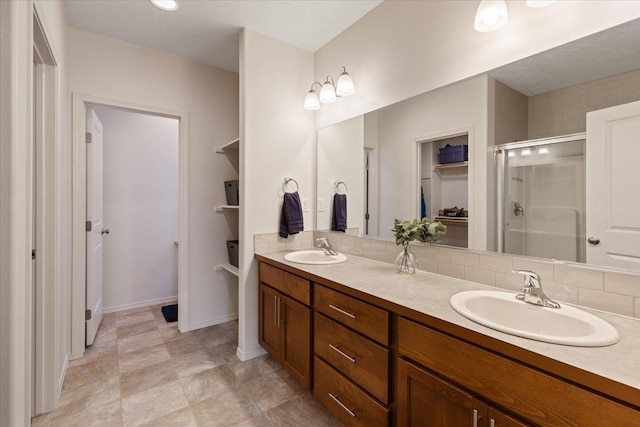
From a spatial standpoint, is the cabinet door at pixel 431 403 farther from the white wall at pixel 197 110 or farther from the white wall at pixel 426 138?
the white wall at pixel 197 110

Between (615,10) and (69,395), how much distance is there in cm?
334

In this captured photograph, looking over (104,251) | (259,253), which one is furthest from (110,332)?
(259,253)

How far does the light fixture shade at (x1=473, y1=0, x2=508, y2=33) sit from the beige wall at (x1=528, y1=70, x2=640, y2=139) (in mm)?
374

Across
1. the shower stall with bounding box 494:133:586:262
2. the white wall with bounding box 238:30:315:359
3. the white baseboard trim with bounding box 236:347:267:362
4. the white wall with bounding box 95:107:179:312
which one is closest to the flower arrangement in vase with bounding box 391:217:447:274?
the shower stall with bounding box 494:133:586:262

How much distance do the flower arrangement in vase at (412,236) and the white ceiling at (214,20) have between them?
1.54 meters

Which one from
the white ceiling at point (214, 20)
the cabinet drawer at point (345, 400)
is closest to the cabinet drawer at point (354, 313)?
the cabinet drawer at point (345, 400)

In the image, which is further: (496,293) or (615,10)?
(496,293)

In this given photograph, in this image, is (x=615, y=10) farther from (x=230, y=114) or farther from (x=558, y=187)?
(x=230, y=114)

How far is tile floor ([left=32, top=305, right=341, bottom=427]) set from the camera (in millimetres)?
1645

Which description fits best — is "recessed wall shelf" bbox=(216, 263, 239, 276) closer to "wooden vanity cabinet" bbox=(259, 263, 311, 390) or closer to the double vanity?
"wooden vanity cabinet" bbox=(259, 263, 311, 390)

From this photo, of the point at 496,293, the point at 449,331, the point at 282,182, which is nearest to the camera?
the point at 449,331

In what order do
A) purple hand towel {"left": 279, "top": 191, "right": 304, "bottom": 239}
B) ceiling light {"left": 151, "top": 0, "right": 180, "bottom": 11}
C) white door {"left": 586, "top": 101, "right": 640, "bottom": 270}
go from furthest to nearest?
1. purple hand towel {"left": 279, "top": 191, "right": 304, "bottom": 239}
2. ceiling light {"left": 151, "top": 0, "right": 180, "bottom": 11}
3. white door {"left": 586, "top": 101, "right": 640, "bottom": 270}

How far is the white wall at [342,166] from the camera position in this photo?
2227 mm

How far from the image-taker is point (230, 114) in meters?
2.96
